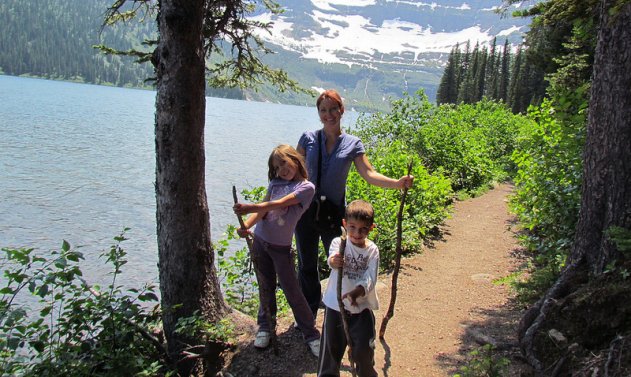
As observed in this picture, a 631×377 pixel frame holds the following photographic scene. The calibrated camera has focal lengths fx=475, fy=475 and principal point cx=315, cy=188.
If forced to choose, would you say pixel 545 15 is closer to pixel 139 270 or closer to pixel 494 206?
pixel 494 206

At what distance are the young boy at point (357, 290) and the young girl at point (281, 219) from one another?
2.23 feet

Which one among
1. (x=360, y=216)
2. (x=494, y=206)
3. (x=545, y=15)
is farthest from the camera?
(x=494, y=206)

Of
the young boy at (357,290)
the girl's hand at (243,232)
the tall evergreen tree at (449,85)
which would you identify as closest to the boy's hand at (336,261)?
the young boy at (357,290)

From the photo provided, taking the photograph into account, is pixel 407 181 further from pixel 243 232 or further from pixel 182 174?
pixel 182 174

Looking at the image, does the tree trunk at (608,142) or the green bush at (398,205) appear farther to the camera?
the green bush at (398,205)

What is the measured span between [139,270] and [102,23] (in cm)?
674

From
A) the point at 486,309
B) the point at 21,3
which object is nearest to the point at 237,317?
the point at 486,309

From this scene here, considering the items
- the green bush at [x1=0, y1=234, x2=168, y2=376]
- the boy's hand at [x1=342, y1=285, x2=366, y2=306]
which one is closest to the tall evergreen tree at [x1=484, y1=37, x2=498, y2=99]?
the boy's hand at [x1=342, y1=285, x2=366, y2=306]

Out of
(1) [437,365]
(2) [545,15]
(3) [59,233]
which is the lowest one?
(3) [59,233]

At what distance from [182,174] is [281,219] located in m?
1.06

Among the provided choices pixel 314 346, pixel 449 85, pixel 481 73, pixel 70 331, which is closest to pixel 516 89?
pixel 449 85

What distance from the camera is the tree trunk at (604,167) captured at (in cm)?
359

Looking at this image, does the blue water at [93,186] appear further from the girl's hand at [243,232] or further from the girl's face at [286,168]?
the girl's face at [286,168]

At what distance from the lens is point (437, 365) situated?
4.60m
